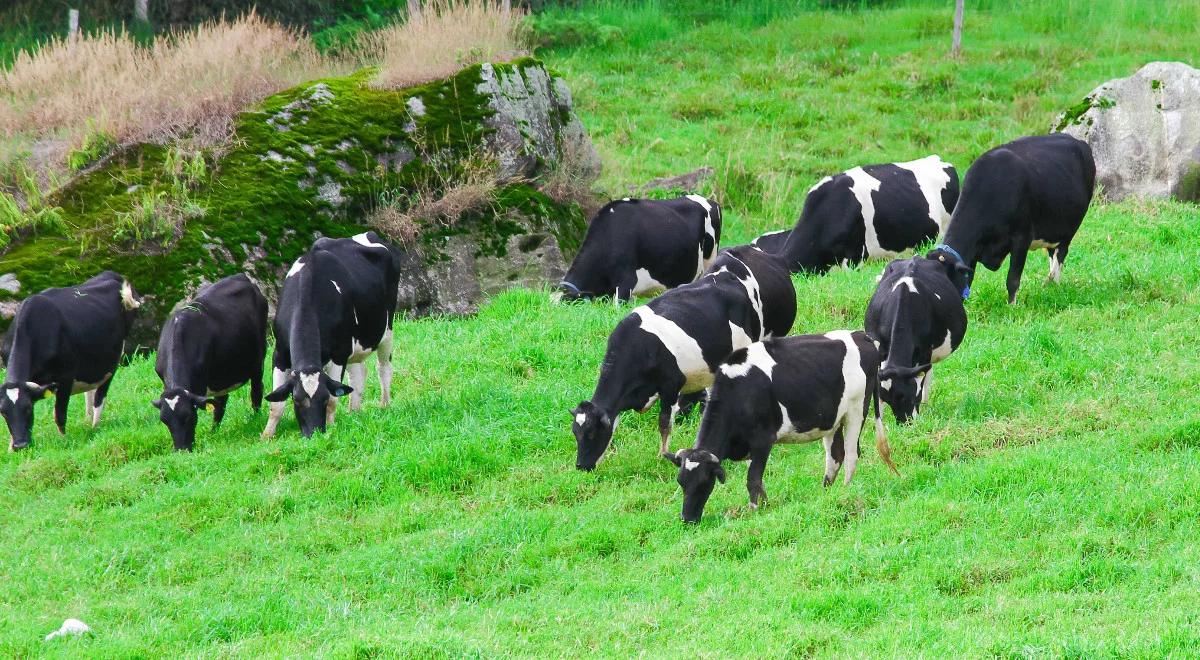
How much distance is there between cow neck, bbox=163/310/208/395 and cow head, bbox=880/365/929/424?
19.4 feet

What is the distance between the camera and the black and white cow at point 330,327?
1155 cm

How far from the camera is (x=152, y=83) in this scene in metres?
18.0

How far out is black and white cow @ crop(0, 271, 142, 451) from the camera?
12.2 m

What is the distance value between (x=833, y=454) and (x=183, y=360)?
5791mm

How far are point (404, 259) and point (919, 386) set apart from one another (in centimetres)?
761

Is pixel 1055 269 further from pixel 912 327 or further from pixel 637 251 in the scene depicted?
pixel 637 251

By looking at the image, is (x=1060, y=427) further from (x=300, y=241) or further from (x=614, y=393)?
(x=300, y=241)

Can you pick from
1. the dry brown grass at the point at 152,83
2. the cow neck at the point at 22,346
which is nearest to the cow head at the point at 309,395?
the cow neck at the point at 22,346

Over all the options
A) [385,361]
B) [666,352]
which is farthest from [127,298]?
[666,352]

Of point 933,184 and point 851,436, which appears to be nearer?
point 851,436

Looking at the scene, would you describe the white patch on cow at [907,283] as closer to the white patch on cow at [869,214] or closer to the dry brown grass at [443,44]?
the white patch on cow at [869,214]

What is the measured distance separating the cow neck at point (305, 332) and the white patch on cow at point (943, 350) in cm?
522

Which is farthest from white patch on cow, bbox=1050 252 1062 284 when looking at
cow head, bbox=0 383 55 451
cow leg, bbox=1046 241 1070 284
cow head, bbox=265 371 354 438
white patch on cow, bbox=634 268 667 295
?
cow head, bbox=0 383 55 451

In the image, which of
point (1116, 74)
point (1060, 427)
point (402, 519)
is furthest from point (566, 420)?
point (1116, 74)
